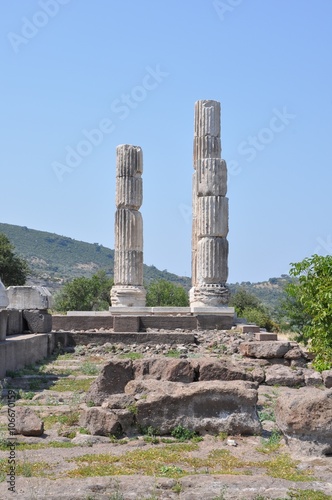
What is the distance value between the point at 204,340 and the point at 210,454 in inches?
525

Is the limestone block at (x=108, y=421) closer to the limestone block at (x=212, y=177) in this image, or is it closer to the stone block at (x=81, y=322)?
the stone block at (x=81, y=322)

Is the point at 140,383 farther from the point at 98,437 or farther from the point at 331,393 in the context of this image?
the point at 331,393

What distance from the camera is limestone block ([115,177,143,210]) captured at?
89.1 feet

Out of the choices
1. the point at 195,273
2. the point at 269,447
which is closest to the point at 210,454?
the point at 269,447

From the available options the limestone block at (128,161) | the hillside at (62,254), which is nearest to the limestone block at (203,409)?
the limestone block at (128,161)

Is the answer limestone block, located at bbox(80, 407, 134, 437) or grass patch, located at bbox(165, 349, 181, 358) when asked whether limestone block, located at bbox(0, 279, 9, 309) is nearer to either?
limestone block, located at bbox(80, 407, 134, 437)

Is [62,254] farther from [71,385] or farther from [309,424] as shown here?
[309,424]

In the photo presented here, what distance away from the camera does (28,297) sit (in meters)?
20.8

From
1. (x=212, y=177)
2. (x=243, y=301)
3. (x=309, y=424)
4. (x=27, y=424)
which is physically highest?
(x=212, y=177)

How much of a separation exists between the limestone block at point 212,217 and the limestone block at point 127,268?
101 inches

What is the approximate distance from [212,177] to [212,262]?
8.94 feet

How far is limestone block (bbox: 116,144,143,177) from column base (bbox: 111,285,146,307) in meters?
3.88

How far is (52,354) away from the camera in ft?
66.5

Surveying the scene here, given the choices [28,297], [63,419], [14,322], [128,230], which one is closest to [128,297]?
[128,230]
